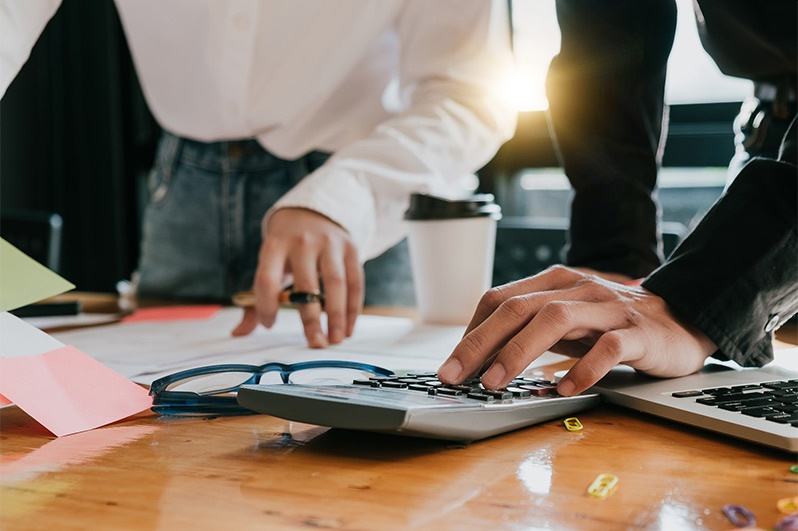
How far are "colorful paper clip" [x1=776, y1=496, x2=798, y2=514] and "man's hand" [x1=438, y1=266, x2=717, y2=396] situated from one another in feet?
0.62

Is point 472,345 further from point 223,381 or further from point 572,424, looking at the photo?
point 223,381

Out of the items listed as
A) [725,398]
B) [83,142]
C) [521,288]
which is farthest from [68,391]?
[83,142]

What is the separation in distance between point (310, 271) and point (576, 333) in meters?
0.44

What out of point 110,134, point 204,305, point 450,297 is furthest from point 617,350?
point 110,134

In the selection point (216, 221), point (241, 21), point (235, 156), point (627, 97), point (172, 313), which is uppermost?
point (241, 21)

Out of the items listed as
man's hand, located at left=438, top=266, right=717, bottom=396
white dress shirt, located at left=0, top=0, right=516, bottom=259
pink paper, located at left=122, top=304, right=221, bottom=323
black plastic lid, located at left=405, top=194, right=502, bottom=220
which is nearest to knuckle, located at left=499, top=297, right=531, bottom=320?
man's hand, located at left=438, top=266, right=717, bottom=396

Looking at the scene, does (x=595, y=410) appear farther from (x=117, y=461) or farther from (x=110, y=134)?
(x=110, y=134)

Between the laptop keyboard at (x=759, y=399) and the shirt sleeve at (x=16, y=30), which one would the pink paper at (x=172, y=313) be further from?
the laptop keyboard at (x=759, y=399)

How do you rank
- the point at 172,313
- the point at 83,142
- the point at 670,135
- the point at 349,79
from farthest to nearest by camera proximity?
the point at 83,142
the point at 670,135
the point at 349,79
the point at 172,313

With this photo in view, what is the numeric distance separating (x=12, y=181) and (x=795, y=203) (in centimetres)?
293

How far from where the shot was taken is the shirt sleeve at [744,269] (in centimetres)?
63

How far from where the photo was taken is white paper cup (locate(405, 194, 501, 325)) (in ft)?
3.45

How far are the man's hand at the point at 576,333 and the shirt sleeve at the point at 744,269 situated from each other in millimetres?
17

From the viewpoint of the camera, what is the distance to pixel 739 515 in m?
0.38
